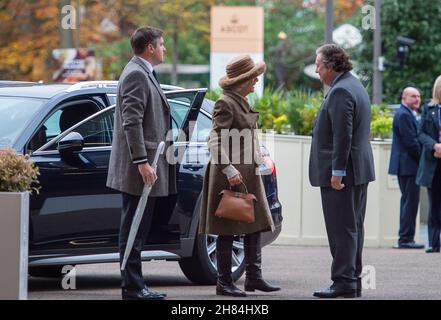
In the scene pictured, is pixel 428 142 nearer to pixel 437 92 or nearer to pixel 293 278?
pixel 437 92

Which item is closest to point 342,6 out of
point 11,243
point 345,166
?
point 345,166

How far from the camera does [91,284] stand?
1116cm

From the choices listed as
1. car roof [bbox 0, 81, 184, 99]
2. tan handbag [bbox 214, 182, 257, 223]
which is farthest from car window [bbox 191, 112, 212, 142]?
tan handbag [bbox 214, 182, 257, 223]

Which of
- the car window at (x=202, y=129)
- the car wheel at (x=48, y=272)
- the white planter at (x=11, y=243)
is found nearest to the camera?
the white planter at (x=11, y=243)

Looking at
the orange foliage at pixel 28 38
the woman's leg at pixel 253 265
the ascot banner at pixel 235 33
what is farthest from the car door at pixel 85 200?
the ascot banner at pixel 235 33

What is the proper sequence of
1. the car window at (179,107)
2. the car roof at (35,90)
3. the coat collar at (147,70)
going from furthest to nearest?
the car roof at (35,90)
the car window at (179,107)
the coat collar at (147,70)

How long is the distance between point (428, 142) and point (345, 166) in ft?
18.0

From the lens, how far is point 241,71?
10148mm

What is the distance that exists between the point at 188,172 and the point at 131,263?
167cm

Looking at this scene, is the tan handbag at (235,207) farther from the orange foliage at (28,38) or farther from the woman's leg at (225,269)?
the orange foliage at (28,38)

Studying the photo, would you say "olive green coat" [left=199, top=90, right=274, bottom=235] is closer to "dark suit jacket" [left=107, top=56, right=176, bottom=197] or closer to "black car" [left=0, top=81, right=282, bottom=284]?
"black car" [left=0, top=81, right=282, bottom=284]

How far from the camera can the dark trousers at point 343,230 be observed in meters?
9.93

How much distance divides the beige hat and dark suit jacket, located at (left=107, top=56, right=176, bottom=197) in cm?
74

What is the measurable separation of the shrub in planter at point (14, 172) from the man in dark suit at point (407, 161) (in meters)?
8.16
